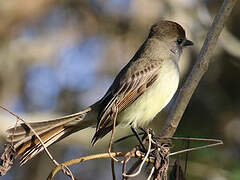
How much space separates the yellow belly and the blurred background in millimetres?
2675

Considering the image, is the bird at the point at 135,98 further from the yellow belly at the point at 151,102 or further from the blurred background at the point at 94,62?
the blurred background at the point at 94,62

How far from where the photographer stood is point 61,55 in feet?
29.7

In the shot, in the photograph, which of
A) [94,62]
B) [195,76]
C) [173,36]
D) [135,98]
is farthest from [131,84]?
[94,62]

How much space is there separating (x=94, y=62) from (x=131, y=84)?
151 inches

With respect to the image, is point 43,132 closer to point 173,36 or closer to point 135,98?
point 135,98

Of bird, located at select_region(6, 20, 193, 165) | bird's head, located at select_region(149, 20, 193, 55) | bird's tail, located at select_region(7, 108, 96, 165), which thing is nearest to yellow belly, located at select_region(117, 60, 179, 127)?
bird, located at select_region(6, 20, 193, 165)

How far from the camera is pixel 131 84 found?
5.30 m

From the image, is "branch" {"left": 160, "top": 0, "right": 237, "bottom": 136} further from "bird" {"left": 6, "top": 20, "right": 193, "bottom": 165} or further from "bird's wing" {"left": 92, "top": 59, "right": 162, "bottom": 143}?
"bird's wing" {"left": 92, "top": 59, "right": 162, "bottom": 143}

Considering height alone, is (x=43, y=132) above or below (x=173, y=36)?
below

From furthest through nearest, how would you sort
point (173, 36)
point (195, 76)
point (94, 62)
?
point (94, 62)
point (173, 36)
point (195, 76)

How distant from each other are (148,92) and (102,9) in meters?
4.12

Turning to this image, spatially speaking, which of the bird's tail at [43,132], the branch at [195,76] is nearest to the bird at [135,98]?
the bird's tail at [43,132]

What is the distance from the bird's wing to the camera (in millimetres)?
5168

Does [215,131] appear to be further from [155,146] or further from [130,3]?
[155,146]
